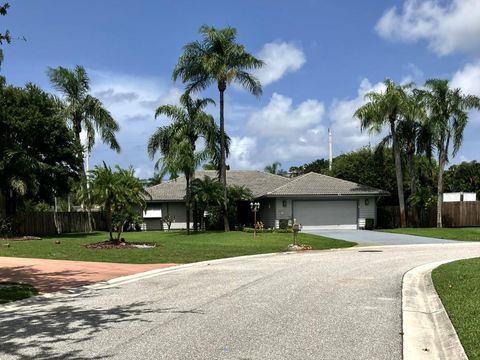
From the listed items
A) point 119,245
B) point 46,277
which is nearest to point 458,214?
point 119,245

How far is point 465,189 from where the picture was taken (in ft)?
197

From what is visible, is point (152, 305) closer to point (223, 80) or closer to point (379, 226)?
point (223, 80)

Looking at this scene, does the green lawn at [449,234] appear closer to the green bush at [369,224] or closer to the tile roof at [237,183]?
the green bush at [369,224]

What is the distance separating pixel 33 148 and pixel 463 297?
32030 mm

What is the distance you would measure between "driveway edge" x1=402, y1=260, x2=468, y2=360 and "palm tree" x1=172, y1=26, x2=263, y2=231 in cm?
2361

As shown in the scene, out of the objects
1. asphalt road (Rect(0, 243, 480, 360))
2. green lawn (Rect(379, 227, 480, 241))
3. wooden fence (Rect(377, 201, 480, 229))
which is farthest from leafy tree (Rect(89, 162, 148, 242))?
wooden fence (Rect(377, 201, 480, 229))

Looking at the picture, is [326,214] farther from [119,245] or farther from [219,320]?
[219,320]

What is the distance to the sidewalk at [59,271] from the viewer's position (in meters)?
13.4

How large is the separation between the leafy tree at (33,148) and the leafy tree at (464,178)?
41.6 meters

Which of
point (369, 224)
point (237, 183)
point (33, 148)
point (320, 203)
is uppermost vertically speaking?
point (33, 148)

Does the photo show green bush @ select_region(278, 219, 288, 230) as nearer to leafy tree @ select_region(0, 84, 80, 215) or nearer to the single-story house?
the single-story house

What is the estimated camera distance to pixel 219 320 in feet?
27.6

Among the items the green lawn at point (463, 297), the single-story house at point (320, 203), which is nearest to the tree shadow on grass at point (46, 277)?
the green lawn at point (463, 297)

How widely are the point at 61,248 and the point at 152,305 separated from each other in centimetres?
1541
